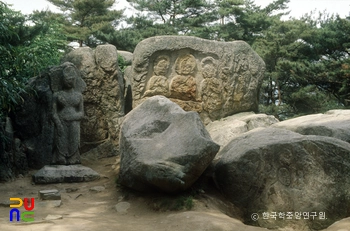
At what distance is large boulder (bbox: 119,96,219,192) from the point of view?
4.89m

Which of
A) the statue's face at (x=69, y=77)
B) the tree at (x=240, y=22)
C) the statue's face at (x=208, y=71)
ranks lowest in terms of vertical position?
the statue's face at (x=69, y=77)

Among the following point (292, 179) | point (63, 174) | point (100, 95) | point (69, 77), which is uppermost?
point (69, 77)

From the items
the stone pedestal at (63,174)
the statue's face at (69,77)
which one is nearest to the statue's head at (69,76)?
the statue's face at (69,77)

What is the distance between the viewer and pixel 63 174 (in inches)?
271

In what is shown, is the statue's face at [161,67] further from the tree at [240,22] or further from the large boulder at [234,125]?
the tree at [240,22]

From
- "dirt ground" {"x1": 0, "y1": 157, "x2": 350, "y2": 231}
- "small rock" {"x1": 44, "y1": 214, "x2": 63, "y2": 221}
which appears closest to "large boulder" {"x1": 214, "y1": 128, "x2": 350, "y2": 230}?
"dirt ground" {"x1": 0, "y1": 157, "x2": 350, "y2": 231}

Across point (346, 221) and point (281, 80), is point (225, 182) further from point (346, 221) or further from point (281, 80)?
point (281, 80)

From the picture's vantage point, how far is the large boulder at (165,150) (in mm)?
4891

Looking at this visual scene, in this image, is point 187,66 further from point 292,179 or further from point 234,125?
point 292,179

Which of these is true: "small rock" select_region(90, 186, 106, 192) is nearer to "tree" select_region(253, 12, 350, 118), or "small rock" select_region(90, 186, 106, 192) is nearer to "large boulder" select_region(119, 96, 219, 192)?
"large boulder" select_region(119, 96, 219, 192)

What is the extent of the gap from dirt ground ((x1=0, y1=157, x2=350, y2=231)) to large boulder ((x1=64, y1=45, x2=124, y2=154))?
91.7 inches

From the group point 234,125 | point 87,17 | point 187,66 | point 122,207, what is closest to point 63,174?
point 122,207

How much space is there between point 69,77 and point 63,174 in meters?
1.87

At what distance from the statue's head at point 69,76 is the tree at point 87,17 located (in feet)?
33.2
